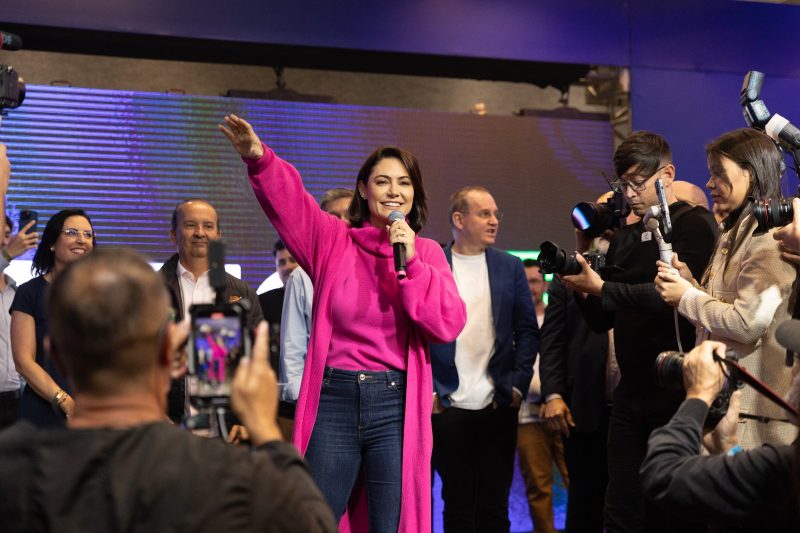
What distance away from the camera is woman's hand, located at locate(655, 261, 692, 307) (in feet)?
9.30

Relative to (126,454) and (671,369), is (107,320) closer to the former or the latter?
(126,454)

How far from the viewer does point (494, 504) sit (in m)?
3.94

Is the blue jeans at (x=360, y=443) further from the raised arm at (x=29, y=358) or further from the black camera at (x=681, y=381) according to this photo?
the raised arm at (x=29, y=358)

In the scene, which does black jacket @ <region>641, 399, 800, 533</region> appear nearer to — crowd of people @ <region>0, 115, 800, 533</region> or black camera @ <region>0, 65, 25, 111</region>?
crowd of people @ <region>0, 115, 800, 533</region>

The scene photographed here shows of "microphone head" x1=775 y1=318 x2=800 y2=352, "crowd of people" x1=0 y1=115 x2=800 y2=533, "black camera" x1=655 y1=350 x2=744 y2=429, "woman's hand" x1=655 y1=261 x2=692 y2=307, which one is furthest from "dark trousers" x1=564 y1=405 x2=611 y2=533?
"microphone head" x1=775 y1=318 x2=800 y2=352

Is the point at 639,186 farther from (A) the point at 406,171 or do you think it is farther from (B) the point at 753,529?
(B) the point at 753,529

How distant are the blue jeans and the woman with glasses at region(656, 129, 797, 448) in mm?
929

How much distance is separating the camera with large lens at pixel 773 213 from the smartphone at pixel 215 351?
1718mm

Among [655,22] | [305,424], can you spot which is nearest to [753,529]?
[305,424]

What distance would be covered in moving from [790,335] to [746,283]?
948 millimetres

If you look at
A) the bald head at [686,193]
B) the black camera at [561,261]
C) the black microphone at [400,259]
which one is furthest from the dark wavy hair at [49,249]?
the bald head at [686,193]

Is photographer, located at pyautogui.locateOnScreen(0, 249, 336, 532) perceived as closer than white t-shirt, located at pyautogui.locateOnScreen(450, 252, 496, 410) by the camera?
Yes

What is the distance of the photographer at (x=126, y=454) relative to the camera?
1208 millimetres

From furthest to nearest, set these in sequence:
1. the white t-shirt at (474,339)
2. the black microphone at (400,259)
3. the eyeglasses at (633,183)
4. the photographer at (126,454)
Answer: the white t-shirt at (474,339) → the eyeglasses at (633,183) → the black microphone at (400,259) → the photographer at (126,454)
